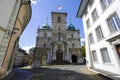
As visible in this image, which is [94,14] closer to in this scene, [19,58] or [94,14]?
[94,14]

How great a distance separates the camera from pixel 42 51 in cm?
2998

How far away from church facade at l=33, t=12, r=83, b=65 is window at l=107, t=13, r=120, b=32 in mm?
22492

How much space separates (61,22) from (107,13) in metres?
27.6

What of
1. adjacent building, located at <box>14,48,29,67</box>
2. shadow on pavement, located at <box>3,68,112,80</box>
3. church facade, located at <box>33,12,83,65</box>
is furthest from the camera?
adjacent building, located at <box>14,48,29,67</box>

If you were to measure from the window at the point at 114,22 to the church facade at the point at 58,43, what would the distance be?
22492 mm

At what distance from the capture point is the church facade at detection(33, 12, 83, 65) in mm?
29406

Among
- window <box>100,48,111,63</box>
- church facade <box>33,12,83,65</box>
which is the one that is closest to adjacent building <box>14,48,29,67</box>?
church facade <box>33,12,83,65</box>

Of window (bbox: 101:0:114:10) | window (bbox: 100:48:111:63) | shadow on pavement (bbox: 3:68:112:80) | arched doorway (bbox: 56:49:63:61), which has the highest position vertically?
window (bbox: 101:0:114:10)

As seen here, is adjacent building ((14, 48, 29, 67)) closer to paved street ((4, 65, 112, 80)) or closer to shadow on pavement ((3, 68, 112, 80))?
paved street ((4, 65, 112, 80))

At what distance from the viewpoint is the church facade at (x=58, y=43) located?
29.4 m

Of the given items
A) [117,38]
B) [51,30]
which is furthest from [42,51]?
[117,38]

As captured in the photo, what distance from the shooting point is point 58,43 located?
1195 inches

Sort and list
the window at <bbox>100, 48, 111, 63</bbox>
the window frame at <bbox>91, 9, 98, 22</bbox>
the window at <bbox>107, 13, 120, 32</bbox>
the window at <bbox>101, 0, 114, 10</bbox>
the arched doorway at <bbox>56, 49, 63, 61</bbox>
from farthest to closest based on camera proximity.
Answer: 1. the arched doorway at <bbox>56, 49, 63, 61</bbox>
2. the window frame at <bbox>91, 9, 98, 22</bbox>
3. the window at <bbox>100, 48, 111, 63</bbox>
4. the window at <bbox>101, 0, 114, 10</bbox>
5. the window at <bbox>107, 13, 120, 32</bbox>

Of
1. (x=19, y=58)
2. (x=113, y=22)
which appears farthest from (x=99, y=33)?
(x=19, y=58)
